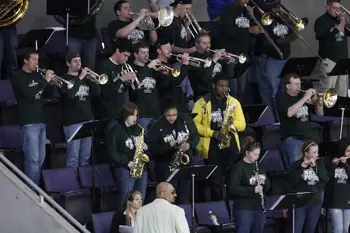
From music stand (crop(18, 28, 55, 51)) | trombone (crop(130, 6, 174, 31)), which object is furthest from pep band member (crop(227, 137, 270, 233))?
music stand (crop(18, 28, 55, 51))

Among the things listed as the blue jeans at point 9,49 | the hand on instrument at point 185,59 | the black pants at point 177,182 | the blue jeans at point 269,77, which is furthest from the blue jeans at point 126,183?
the blue jeans at point 269,77

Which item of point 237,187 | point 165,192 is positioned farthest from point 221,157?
point 165,192

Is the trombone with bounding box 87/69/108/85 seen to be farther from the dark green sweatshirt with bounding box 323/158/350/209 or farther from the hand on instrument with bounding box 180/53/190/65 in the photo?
the dark green sweatshirt with bounding box 323/158/350/209

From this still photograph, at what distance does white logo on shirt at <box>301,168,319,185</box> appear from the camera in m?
15.5

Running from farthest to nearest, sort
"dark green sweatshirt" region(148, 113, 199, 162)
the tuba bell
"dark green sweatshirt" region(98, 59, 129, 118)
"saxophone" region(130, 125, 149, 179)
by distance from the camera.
A: the tuba bell → "dark green sweatshirt" region(98, 59, 129, 118) → "dark green sweatshirt" region(148, 113, 199, 162) → "saxophone" region(130, 125, 149, 179)

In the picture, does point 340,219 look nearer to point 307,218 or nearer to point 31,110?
point 307,218

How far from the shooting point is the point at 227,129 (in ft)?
52.4

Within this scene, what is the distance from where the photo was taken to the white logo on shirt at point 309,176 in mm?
15531

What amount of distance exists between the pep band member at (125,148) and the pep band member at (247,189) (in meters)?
1.18

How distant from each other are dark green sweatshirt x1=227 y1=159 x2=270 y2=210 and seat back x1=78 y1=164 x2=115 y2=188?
5.35 ft

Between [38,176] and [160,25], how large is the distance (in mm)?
3107

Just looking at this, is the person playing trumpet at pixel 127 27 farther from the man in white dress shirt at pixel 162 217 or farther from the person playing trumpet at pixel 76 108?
the man in white dress shirt at pixel 162 217

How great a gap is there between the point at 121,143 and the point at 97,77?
1069mm

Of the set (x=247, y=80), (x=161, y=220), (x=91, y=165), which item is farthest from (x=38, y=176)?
(x=247, y=80)
